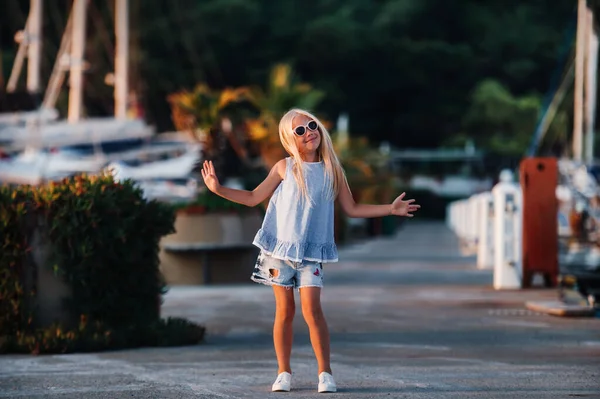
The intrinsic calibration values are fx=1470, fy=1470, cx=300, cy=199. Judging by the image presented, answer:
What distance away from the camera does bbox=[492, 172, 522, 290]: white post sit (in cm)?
1891

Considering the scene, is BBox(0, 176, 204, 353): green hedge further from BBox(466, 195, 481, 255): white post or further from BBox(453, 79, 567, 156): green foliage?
BBox(453, 79, 567, 156): green foliage

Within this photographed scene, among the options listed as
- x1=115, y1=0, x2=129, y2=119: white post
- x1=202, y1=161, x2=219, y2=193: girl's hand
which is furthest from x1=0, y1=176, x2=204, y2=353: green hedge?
x1=115, y1=0, x2=129, y2=119: white post

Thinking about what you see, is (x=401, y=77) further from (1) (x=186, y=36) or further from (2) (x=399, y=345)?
→ (2) (x=399, y=345)

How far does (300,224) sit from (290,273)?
308mm

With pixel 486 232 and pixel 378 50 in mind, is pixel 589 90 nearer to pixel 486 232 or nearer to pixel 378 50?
pixel 486 232

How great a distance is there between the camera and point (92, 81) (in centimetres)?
8281

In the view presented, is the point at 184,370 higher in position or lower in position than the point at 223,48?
lower

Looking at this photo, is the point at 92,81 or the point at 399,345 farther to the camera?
the point at 92,81

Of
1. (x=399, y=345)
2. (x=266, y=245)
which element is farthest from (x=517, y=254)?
(x=266, y=245)

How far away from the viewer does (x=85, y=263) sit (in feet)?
38.3

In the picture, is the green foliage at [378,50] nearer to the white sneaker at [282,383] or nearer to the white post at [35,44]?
the white post at [35,44]

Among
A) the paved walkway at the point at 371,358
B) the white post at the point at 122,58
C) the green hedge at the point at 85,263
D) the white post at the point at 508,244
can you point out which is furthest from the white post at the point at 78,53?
the green hedge at the point at 85,263

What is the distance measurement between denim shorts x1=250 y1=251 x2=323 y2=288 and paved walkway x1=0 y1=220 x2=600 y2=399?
2.18 ft

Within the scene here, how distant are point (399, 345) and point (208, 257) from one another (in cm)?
935
